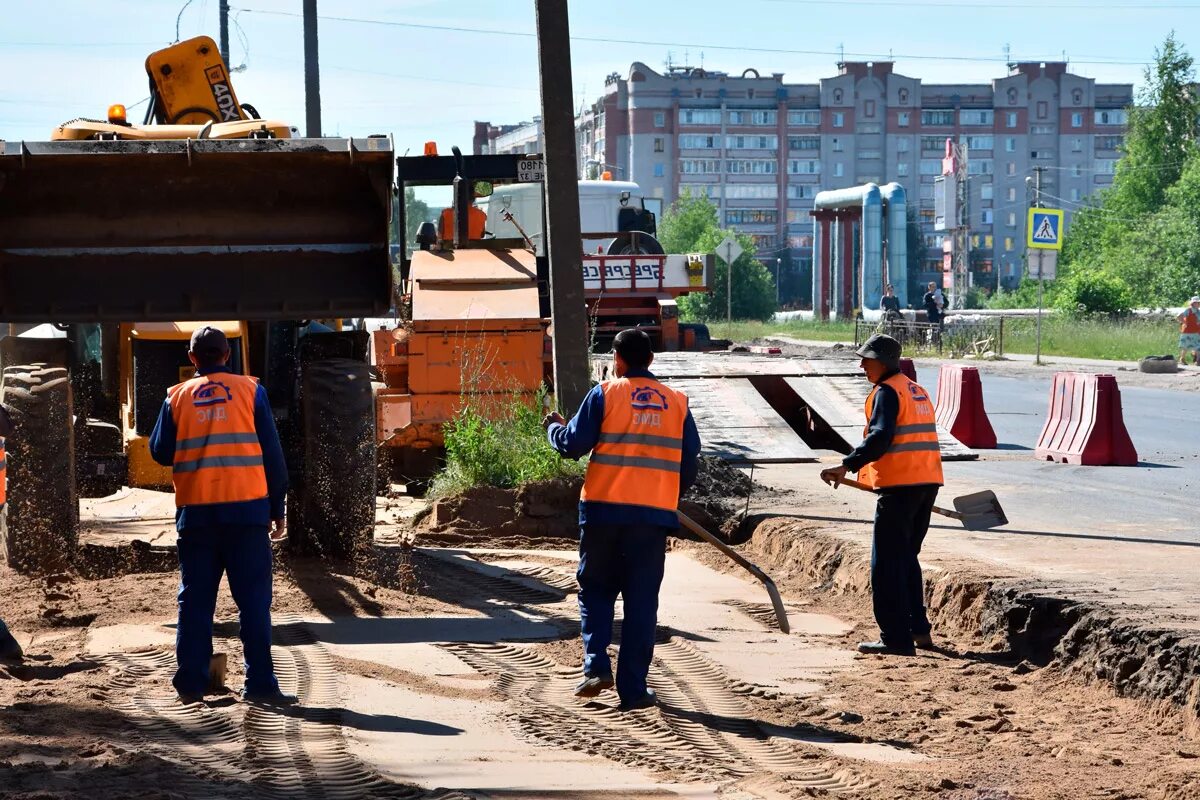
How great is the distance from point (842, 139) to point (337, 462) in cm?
11911

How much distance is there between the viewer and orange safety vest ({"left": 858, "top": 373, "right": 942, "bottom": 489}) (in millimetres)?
8344

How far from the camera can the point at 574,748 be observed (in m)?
6.12

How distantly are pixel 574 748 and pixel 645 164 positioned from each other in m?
120

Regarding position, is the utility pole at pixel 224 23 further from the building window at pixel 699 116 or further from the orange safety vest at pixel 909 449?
the building window at pixel 699 116

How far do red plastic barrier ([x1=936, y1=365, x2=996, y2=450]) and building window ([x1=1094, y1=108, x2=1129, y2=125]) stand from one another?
117916 mm

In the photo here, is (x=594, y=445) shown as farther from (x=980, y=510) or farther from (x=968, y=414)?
(x=968, y=414)

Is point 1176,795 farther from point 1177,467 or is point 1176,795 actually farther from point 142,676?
point 1177,467

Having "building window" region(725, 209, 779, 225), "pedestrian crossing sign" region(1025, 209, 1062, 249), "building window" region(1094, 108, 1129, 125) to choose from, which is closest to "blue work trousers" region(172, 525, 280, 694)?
"pedestrian crossing sign" region(1025, 209, 1062, 249)

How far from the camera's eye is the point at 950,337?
131 feet

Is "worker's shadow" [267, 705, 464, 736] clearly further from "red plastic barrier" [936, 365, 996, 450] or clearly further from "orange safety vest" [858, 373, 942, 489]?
"red plastic barrier" [936, 365, 996, 450]

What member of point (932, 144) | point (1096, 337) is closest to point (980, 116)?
point (932, 144)

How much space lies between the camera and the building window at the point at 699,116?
124000 millimetres

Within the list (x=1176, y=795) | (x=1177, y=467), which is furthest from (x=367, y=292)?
(x=1177, y=467)

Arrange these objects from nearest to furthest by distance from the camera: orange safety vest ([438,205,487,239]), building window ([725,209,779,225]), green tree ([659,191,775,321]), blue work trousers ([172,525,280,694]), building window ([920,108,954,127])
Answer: blue work trousers ([172,525,280,694])
orange safety vest ([438,205,487,239])
green tree ([659,191,775,321])
building window ([920,108,954,127])
building window ([725,209,779,225])
